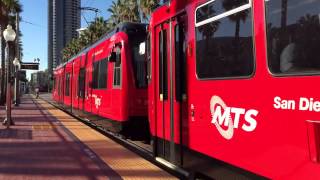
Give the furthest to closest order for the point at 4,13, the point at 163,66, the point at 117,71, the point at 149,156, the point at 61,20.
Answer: the point at 61,20
the point at 4,13
the point at 117,71
the point at 149,156
the point at 163,66

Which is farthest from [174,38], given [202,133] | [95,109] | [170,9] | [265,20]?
[95,109]

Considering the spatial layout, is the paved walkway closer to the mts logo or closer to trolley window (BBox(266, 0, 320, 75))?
the mts logo

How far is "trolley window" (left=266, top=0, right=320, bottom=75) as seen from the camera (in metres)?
5.16

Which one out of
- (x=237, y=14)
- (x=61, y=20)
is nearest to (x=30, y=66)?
(x=61, y=20)

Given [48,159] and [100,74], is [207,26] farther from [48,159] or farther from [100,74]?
[100,74]

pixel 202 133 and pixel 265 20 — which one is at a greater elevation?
pixel 265 20

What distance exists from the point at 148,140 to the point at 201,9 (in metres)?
8.86

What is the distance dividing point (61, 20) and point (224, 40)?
67108 mm

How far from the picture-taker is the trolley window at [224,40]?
645 centimetres

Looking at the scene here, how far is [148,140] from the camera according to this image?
53.7 ft

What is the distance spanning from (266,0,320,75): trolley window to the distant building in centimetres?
4831

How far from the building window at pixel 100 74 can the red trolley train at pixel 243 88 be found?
A: 7.93 meters

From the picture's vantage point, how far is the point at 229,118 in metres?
6.88

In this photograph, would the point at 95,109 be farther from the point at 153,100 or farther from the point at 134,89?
the point at 153,100
